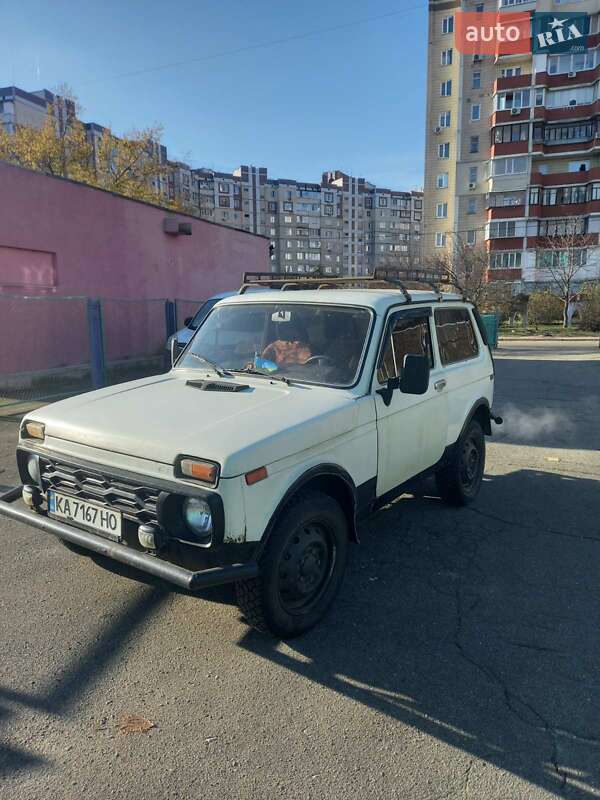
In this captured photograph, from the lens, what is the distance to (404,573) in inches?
151

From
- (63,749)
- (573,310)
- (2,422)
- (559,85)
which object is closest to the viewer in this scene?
(63,749)

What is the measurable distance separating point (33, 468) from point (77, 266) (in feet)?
37.4

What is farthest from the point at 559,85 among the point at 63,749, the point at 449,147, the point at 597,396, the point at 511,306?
the point at 63,749

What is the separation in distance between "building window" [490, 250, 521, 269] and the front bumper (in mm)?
53059

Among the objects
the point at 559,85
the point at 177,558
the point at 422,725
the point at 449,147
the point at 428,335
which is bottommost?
the point at 422,725

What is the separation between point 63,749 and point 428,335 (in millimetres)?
3624

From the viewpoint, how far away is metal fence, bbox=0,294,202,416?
1034 cm

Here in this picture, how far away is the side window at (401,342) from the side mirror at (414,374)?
23 cm

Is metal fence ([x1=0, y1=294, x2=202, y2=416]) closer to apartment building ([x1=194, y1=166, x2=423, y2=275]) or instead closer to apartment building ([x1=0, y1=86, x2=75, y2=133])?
apartment building ([x1=0, y1=86, x2=75, y2=133])

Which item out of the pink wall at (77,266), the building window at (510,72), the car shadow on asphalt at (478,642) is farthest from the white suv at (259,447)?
the building window at (510,72)

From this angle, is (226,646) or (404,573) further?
(404,573)

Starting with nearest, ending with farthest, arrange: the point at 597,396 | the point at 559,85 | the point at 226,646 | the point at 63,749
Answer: the point at 63,749
the point at 226,646
the point at 597,396
the point at 559,85

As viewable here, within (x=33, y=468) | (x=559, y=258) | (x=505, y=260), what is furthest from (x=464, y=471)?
(x=505, y=260)

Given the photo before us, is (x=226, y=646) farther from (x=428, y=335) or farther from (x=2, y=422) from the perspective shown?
(x=2, y=422)
